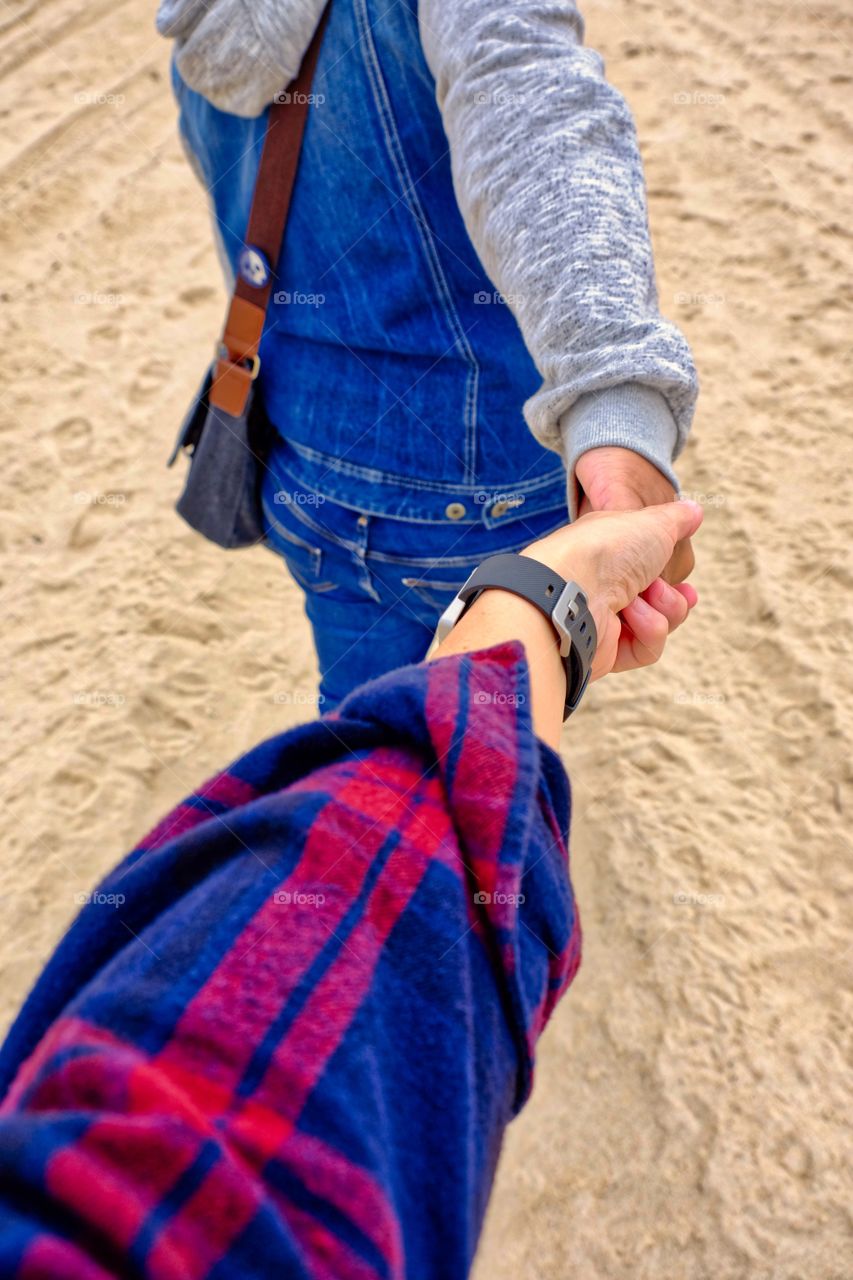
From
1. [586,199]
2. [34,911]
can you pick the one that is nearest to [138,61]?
[34,911]

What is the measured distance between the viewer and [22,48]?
14.6 feet

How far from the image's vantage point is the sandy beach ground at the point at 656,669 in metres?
1.73

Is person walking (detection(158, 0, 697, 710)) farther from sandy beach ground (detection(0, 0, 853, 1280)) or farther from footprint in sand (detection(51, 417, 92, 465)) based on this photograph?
footprint in sand (detection(51, 417, 92, 465))

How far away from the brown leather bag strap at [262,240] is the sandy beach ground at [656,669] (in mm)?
1242

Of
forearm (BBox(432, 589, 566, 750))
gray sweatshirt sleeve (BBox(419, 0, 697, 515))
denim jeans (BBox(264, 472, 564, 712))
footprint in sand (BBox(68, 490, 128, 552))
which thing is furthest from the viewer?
footprint in sand (BBox(68, 490, 128, 552))

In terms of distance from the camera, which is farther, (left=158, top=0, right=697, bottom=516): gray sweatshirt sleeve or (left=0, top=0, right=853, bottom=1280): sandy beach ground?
(left=0, top=0, right=853, bottom=1280): sandy beach ground

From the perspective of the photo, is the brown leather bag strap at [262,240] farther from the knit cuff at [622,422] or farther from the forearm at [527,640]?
the forearm at [527,640]

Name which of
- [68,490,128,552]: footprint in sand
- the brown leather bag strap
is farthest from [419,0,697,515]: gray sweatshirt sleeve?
[68,490,128,552]: footprint in sand

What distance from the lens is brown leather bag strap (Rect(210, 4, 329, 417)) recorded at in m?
1.05

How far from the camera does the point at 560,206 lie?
91 centimetres

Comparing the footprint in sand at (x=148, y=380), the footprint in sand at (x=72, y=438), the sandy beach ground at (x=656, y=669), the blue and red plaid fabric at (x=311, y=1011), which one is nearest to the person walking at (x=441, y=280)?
the blue and red plaid fabric at (x=311, y=1011)

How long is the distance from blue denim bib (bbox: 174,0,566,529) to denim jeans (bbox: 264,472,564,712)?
0.03 metres

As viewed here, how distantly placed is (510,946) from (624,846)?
160cm

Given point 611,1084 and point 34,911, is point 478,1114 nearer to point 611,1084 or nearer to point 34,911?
point 611,1084
